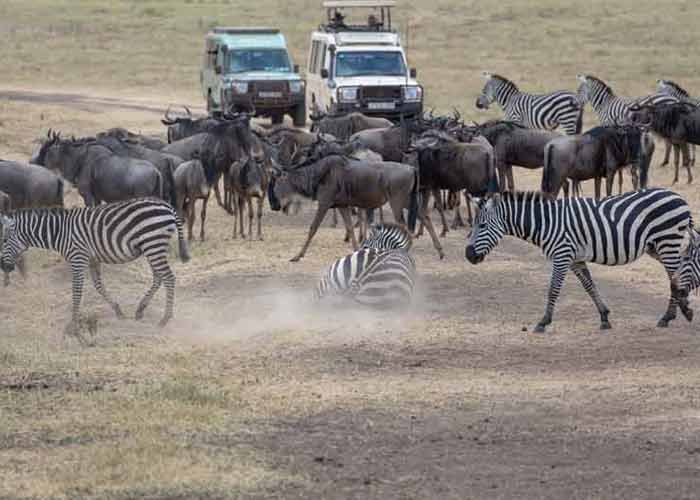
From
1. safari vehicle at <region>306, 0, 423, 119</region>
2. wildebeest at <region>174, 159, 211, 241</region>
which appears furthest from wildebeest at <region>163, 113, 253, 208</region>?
safari vehicle at <region>306, 0, 423, 119</region>

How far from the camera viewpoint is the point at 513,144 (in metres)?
23.9

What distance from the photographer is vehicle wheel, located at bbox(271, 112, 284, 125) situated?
3625 centimetres

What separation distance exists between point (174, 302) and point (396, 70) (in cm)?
1573

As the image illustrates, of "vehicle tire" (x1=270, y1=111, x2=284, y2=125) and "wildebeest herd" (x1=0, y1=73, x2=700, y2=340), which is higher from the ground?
"wildebeest herd" (x1=0, y1=73, x2=700, y2=340)

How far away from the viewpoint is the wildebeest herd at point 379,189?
15117 millimetres

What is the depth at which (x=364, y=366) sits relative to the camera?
1352 cm

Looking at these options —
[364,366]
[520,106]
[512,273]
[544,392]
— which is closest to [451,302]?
[512,273]

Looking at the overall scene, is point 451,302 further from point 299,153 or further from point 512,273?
point 299,153

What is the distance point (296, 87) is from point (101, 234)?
67.8 feet

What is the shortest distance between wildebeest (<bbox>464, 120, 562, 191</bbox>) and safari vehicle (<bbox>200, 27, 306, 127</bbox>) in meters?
11.1

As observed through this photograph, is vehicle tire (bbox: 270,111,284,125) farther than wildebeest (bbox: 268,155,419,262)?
Yes

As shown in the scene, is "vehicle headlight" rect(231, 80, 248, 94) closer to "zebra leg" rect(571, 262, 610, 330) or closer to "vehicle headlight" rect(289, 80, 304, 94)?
"vehicle headlight" rect(289, 80, 304, 94)

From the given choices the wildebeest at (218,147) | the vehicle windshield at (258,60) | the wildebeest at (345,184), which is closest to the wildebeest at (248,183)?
the wildebeest at (218,147)

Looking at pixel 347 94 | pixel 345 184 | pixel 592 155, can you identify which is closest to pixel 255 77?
pixel 347 94
